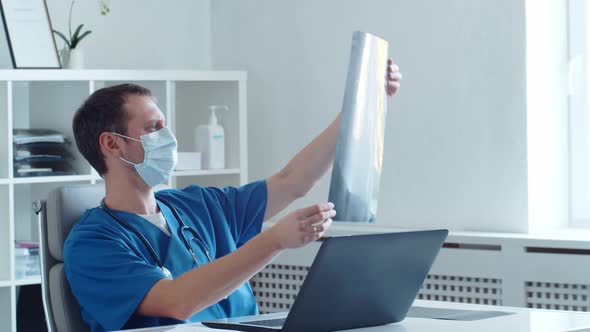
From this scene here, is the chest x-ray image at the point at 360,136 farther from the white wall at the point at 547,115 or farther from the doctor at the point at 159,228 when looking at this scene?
the white wall at the point at 547,115

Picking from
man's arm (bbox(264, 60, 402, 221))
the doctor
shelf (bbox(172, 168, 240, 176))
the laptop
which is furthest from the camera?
shelf (bbox(172, 168, 240, 176))

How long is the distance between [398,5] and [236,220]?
1406 millimetres

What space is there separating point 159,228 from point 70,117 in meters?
1.42

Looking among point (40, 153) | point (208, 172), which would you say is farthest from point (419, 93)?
point (40, 153)

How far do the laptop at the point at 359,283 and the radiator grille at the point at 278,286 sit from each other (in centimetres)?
178

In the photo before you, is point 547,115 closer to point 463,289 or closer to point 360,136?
point 463,289

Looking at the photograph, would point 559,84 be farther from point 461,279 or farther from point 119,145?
point 119,145

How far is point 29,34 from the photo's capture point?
3.27 m

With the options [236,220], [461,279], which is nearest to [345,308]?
[236,220]

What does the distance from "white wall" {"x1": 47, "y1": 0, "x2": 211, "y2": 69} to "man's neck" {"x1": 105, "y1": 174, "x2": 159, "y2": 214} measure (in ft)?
5.19

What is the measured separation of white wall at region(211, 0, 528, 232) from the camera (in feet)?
10.4

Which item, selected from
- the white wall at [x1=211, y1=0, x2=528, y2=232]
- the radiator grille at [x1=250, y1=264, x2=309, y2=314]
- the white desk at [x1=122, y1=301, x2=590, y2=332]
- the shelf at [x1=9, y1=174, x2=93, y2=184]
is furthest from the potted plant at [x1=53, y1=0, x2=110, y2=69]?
the white desk at [x1=122, y1=301, x2=590, y2=332]

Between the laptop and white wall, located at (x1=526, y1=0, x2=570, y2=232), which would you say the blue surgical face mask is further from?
white wall, located at (x1=526, y1=0, x2=570, y2=232)

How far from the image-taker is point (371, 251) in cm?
157
